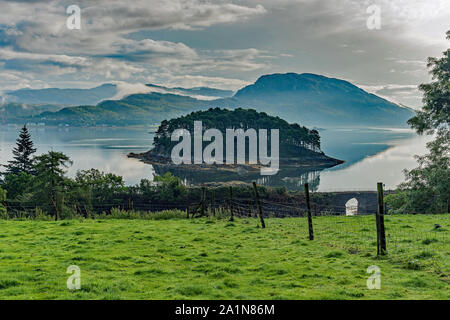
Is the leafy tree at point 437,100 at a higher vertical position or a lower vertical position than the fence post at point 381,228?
higher

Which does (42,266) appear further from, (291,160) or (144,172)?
→ (291,160)

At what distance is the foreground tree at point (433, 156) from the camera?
31280mm

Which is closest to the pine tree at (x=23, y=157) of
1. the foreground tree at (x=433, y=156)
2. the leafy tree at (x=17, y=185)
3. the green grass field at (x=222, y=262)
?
the leafy tree at (x=17, y=185)

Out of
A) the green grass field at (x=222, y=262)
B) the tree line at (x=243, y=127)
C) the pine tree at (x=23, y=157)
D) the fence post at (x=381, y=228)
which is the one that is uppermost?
the tree line at (x=243, y=127)

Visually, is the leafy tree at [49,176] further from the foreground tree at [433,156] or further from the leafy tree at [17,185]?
the foreground tree at [433,156]

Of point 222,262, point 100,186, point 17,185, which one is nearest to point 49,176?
point 100,186

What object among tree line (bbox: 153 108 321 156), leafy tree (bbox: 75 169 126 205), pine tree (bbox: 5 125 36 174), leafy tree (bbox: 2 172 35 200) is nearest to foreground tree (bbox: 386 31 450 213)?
leafy tree (bbox: 75 169 126 205)

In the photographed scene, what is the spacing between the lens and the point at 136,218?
26.4 metres

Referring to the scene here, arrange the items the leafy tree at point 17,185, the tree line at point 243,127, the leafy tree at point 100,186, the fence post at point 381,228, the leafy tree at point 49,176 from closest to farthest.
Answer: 1. the fence post at point 381,228
2. the leafy tree at point 49,176
3. the leafy tree at point 100,186
4. the leafy tree at point 17,185
5. the tree line at point 243,127

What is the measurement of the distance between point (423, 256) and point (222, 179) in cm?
10450

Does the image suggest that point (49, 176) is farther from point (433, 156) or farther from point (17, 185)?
point (433, 156)

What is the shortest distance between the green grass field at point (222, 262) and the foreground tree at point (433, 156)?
13699 millimetres

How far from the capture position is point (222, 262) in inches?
474

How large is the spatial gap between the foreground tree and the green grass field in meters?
13.7
